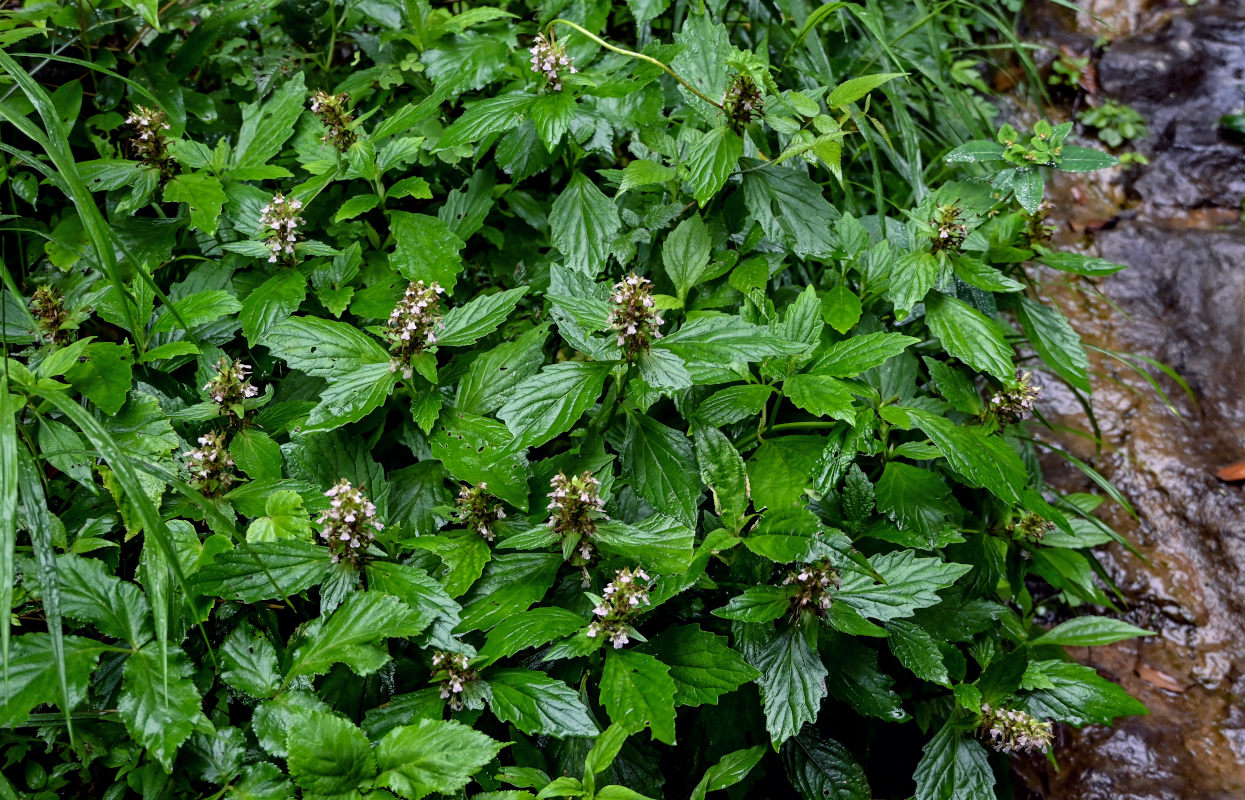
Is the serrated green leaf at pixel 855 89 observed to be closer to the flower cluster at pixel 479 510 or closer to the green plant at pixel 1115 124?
the flower cluster at pixel 479 510

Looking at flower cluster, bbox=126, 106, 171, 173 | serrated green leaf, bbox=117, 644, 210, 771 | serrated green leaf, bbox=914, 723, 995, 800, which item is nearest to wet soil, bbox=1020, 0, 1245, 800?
serrated green leaf, bbox=914, 723, 995, 800

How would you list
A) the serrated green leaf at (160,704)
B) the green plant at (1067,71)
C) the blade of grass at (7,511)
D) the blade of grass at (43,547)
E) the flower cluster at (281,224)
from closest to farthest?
the blade of grass at (7,511)
the blade of grass at (43,547)
the serrated green leaf at (160,704)
the flower cluster at (281,224)
the green plant at (1067,71)

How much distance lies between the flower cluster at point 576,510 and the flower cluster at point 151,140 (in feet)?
5.14

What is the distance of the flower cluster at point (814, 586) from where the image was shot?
1815mm

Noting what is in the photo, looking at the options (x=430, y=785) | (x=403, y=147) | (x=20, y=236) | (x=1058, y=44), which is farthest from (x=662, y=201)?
(x=1058, y=44)

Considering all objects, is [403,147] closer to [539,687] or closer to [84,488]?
[84,488]

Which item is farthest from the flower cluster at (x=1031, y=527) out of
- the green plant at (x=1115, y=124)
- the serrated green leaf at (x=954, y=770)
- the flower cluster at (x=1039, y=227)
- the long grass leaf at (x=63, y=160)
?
the green plant at (x=1115, y=124)

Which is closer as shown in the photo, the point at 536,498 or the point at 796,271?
the point at 536,498

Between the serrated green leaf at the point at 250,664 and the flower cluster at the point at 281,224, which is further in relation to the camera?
the flower cluster at the point at 281,224

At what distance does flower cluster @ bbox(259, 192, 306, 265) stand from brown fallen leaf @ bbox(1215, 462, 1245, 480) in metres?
3.54

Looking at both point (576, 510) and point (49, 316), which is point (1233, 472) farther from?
point (49, 316)

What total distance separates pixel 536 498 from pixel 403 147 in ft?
3.67

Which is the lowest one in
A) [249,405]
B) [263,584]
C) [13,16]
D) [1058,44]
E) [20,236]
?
[1058,44]

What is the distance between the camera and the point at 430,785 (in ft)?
5.01
